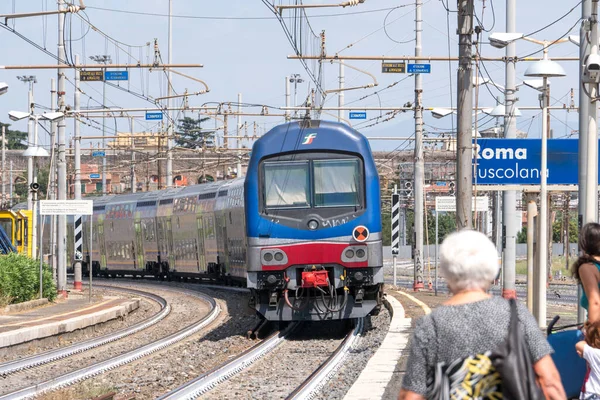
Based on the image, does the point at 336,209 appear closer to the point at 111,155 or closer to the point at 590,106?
the point at 590,106

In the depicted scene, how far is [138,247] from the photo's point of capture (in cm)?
4328

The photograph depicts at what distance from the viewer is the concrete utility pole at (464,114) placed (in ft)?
47.8

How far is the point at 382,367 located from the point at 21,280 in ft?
50.8

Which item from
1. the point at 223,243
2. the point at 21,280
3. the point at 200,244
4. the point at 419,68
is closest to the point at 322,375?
the point at 21,280

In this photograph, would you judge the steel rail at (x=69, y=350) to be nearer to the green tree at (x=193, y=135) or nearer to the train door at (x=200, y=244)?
the train door at (x=200, y=244)

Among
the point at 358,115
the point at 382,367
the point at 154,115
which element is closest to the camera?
the point at 382,367

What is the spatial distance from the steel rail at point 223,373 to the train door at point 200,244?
14.6m

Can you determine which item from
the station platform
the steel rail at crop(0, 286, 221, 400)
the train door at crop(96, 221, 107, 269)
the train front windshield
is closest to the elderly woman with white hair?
the steel rail at crop(0, 286, 221, 400)

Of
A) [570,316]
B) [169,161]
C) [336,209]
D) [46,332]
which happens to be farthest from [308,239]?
[169,161]

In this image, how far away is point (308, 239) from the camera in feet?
60.4

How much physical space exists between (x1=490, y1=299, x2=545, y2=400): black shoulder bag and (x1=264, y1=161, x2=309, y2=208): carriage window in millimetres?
14414

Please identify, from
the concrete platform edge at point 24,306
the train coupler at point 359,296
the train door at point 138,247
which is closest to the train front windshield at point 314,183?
the train coupler at point 359,296

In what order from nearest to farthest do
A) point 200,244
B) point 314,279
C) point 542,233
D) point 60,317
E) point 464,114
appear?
1. point 464,114
2. point 542,233
3. point 314,279
4. point 60,317
5. point 200,244

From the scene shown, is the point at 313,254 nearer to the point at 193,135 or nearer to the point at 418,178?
the point at 418,178
